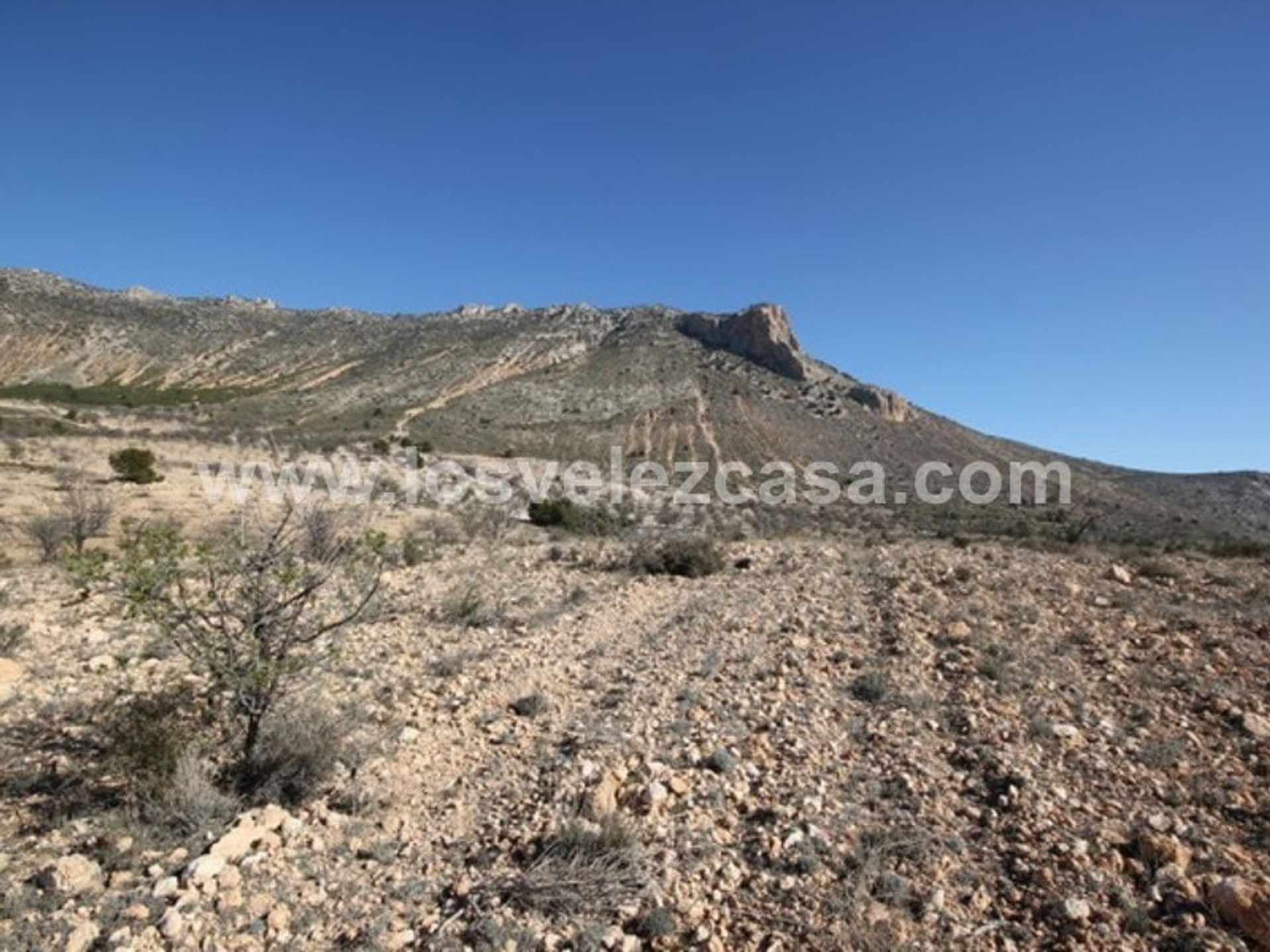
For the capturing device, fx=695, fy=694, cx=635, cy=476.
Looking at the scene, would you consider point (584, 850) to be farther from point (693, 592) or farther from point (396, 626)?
point (693, 592)

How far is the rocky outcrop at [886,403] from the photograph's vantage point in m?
67.8

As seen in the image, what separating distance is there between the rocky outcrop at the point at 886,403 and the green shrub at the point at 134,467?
60.6 m

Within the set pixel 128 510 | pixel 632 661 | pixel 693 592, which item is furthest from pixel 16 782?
pixel 128 510

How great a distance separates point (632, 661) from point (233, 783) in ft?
11.8

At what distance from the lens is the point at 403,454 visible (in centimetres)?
3297

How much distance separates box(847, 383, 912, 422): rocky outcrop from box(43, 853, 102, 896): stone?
69.3m

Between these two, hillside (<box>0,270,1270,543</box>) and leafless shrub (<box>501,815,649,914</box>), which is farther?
hillside (<box>0,270,1270,543</box>)

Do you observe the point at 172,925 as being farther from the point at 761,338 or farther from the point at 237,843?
the point at 761,338

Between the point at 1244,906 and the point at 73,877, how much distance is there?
233 inches

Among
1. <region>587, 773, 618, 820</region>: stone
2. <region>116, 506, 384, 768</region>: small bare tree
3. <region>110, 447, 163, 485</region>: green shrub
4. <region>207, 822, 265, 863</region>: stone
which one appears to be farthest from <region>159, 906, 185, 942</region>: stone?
<region>110, 447, 163, 485</region>: green shrub

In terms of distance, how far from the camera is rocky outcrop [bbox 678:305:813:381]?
73.2m

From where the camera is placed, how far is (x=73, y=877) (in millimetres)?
3605

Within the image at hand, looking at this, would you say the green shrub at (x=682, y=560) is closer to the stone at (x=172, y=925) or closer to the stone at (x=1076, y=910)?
the stone at (x=1076, y=910)

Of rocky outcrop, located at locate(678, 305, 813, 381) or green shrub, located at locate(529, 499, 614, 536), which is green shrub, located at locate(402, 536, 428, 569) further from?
rocky outcrop, located at locate(678, 305, 813, 381)
